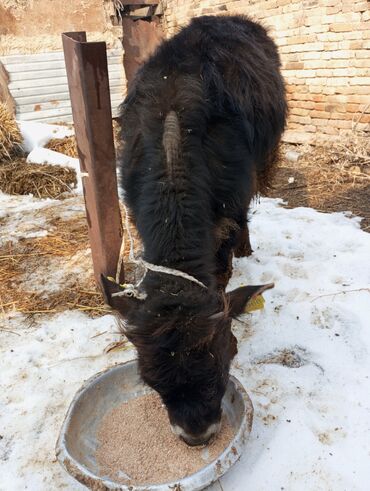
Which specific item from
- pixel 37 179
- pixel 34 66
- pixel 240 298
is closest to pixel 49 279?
pixel 240 298

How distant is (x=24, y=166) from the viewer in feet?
23.6

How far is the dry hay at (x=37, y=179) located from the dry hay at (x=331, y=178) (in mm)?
3342

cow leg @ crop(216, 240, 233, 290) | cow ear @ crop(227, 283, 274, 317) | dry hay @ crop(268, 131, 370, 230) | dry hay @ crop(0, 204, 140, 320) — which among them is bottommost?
dry hay @ crop(0, 204, 140, 320)

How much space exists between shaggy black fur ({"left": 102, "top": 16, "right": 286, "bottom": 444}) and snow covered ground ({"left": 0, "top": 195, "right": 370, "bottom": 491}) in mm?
613

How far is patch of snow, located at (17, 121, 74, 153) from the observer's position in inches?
313

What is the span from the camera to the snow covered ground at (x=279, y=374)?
94.2 inches

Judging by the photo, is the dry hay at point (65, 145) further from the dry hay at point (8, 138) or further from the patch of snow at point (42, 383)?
the patch of snow at point (42, 383)

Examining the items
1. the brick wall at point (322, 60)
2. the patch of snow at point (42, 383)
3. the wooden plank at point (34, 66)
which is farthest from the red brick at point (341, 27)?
the patch of snow at point (42, 383)

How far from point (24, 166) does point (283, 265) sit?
16.3ft

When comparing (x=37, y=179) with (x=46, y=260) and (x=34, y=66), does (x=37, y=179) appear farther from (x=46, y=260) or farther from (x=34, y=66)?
(x=34, y=66)

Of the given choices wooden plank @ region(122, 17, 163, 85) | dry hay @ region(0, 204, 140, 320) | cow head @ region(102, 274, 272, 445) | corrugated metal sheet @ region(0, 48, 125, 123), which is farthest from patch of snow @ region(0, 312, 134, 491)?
wooden plank @ region(122, 17, 163, 85)

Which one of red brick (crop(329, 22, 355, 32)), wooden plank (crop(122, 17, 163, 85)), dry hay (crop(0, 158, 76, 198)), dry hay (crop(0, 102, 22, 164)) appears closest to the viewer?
dry hay (crop(0, 158, 76, 198))

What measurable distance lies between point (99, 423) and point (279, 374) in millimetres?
1284

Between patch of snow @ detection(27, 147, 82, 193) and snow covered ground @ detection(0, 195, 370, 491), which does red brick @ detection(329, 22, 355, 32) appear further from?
patch of snow @ detection(27, 147, 82, 193)
